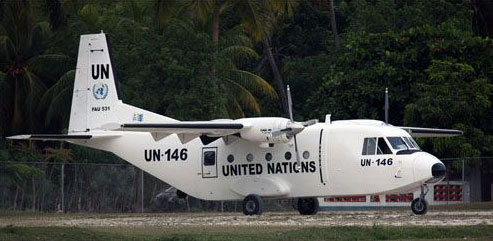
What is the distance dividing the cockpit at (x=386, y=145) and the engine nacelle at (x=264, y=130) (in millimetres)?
2158

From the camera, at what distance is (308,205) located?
30109 millimetres

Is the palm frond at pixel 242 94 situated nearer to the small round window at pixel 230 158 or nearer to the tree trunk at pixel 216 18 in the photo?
the tree trunk at pixel 216 18

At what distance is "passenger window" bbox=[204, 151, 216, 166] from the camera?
29.7 metres

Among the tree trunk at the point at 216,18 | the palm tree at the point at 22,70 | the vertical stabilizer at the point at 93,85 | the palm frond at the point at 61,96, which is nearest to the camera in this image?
the vertical stabilizer at the point at 93,85

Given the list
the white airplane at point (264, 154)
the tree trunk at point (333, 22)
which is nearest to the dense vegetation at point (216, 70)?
the tree trunk at point (333, 22)

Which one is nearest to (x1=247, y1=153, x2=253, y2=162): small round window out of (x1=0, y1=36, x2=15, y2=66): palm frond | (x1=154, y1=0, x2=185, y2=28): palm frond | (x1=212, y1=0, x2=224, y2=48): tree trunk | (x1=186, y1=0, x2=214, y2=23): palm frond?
(x1=186, y1=0, x2=214, y2=23): palm frond

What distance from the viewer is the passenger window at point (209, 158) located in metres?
29.7

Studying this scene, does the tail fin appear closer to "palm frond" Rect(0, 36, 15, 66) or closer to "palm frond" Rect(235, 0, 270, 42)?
"palm frond" Rect(235, 0, 270, 42)

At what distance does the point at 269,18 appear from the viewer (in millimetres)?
42500

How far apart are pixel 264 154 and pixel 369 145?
3.00 metres

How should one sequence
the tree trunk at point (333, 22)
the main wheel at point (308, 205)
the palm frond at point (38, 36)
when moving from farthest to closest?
the tree trunk at point (333, 22), the palm frond at point (38, 36), the main wheel at point (308, 205)

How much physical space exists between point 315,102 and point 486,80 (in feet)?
24.7

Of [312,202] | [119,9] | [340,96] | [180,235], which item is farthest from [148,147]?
[119,9]

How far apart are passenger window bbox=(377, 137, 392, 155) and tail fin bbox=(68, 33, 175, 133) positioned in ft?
25.5
